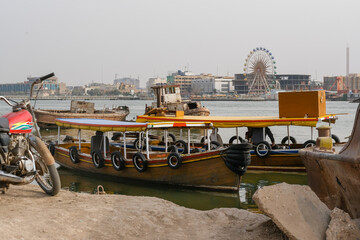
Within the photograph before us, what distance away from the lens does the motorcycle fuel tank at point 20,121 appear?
7.77 meters

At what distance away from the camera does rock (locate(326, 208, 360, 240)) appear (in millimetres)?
5891

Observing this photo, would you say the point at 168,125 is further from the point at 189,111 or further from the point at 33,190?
the point at 189,111

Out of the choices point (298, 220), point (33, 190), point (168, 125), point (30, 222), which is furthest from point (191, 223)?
point (168, 125)

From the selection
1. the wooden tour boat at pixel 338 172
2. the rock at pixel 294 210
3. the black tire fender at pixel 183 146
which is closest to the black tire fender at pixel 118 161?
the black tire fender at pixel 183 146

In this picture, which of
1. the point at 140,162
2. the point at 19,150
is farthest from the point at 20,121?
the point at 140,162

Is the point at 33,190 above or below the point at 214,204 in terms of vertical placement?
above

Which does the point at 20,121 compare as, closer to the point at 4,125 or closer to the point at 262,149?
the point at 4,125

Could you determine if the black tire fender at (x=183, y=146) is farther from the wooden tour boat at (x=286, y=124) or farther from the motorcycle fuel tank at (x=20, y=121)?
the motorcycle fuel tank at (x=20, y=121)

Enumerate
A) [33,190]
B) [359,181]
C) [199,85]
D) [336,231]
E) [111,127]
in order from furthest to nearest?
[199,85]
[111,127]
[33,190]
[359,181]
[336,231]

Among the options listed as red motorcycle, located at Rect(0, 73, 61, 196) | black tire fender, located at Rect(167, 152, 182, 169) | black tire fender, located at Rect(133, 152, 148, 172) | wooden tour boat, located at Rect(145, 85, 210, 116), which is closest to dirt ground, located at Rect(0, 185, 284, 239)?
red motorcycle, located at Rect(0, 73, 61, 196)

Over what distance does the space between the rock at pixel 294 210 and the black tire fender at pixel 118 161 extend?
30.3 feet

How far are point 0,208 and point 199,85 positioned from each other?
7430 inches

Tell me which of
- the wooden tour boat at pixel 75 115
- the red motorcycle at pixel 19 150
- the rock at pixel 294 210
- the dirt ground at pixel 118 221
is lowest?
the wooden tour boat at pixel 75 115

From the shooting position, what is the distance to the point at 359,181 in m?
7.51
